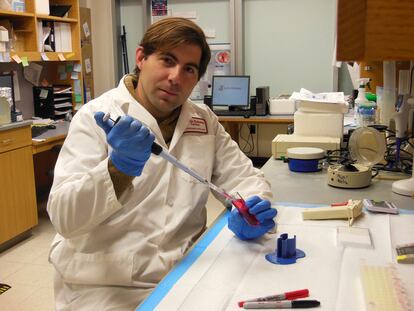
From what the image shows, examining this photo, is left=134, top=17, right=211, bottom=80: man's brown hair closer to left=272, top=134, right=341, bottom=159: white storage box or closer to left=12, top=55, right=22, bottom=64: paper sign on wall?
left=272, top=134, right=341, bottom=159: white storage box

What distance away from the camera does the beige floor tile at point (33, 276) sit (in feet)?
8.23

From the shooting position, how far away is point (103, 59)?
5.46 metres

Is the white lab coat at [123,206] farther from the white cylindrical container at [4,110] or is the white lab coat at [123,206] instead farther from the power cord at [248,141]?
the power cord at [248,141]

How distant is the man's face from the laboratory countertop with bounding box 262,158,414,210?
0.52 m

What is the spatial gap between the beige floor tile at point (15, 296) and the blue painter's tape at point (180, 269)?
4.73 feet

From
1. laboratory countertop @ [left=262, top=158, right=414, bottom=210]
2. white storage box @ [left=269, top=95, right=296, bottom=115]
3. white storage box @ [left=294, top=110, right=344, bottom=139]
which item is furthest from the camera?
white storage box @ [left=269, top=95, right=296, bottom=115]

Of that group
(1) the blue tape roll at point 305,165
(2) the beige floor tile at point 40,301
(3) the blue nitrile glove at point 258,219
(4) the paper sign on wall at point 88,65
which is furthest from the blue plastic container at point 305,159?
(4) the paper sign on wall at point 88,65

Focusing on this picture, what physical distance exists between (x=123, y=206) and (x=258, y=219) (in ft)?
1.23

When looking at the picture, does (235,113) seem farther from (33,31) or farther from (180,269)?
(180,269)

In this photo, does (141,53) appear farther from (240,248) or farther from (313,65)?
(313,65)

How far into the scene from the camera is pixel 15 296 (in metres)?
2.37

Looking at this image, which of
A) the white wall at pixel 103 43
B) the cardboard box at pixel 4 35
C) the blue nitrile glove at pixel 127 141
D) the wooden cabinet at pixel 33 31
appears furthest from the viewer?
the white wall at pixel 103 43

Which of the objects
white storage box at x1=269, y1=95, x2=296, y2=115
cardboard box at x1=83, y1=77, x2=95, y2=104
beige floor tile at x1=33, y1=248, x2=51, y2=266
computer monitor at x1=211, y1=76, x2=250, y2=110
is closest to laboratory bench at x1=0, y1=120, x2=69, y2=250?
beige floor tile at x1=33, y1=248, x2=51, y2=266

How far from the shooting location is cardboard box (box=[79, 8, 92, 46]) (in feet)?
15.5
